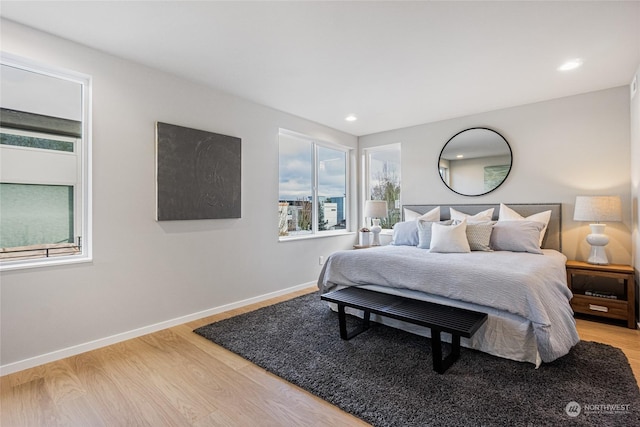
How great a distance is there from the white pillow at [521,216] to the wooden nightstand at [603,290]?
47 centimetres

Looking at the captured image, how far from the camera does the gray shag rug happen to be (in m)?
1.67

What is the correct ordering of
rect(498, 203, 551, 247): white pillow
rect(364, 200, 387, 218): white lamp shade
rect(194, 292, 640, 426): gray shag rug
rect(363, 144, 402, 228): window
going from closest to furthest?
1. rect(194, 292, 640, 426): gray shag rug
2. rect(498, 203, 551, 247): white pillow
3. rect(364, 200, 387, 218): white lamp shade
4. rect(363, 144, 402, 228): window

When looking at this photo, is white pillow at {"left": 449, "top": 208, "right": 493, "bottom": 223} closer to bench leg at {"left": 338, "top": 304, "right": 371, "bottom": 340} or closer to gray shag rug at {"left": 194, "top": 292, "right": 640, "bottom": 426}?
gray shag rug at {"left": 194, "top": 292, "right": 640, "bottom": 426}

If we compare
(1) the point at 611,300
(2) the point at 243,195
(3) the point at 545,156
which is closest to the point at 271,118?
(2) the point at 243,195

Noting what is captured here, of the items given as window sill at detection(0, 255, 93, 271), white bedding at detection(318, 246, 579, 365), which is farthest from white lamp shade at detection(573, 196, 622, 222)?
window sill at detection(0, 255, 93, 271)

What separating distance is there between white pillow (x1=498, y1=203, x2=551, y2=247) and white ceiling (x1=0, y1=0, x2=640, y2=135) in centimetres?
133

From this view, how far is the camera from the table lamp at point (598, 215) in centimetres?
306

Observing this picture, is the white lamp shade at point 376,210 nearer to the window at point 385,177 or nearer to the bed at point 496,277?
the window at point 385,177

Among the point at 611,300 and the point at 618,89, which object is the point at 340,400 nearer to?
the point at 611,300

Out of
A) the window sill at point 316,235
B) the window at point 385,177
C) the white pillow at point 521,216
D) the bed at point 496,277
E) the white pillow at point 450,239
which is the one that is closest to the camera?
the bed at point 496,277

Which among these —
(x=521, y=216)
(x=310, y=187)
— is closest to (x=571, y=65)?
(x=521, y=216)

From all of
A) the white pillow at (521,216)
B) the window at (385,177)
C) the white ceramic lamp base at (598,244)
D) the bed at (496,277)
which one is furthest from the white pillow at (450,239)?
the window at (385,177)

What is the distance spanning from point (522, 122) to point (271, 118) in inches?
124

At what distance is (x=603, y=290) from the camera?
3.39 metres
